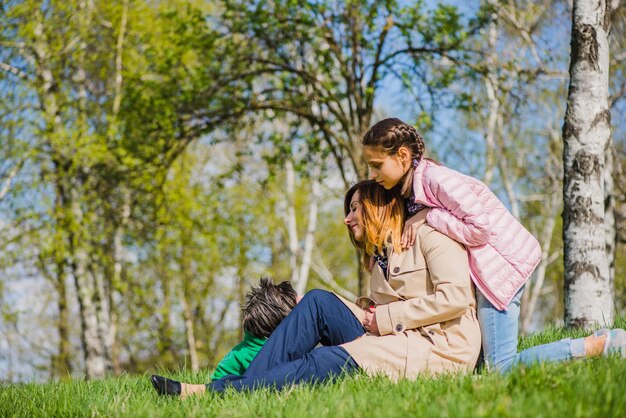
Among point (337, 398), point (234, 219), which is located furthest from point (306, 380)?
point (234, 219)

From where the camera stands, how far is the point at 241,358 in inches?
166

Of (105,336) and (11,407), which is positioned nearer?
(11,407)

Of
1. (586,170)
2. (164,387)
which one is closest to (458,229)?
(164,387)

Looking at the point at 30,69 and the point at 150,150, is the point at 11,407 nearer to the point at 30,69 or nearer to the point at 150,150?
the point at 150,150

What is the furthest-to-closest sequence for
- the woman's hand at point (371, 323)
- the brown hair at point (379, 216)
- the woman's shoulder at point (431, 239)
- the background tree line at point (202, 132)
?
the background tree line at point (202, 132) < the brown hair at point (379, 216) < the woman's hand at point (371, 323) < the woman's shoulder at point (431, 239)

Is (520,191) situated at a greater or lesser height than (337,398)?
greater

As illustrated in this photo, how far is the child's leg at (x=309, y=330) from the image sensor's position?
3.84 m

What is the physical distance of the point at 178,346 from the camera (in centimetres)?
2303

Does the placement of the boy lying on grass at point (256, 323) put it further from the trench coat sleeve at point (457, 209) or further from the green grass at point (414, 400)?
the trench coat sleeve at point (457, 209)

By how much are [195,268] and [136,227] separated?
18.8 ft

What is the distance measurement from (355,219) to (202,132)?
7250 millimetres

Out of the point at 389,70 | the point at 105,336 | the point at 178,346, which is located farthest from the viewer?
the point at 178,346

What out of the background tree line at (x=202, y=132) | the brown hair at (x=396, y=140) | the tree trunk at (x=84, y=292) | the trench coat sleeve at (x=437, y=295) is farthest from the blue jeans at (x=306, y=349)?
the tree trunk at (x=84, y=292)

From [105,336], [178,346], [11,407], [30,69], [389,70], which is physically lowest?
[178,346]
